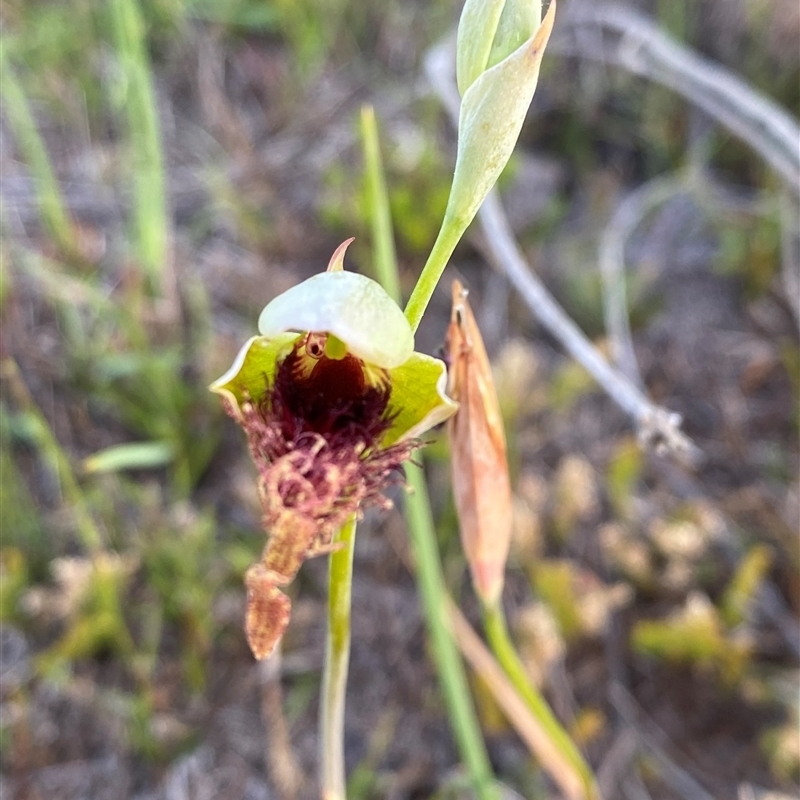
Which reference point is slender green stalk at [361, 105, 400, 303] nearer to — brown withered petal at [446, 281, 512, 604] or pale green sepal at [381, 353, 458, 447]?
brown withered petal at [446, 281, 512, 604]

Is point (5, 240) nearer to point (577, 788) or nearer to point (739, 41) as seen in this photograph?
point (577, 788)

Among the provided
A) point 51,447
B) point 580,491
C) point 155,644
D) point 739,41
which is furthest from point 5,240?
point 739,41

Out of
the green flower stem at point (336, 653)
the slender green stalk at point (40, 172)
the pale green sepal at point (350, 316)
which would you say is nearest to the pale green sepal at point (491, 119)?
the pale green sepal at point (350, 316)

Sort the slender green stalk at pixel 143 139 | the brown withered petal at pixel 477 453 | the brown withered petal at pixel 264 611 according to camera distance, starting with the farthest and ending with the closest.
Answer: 1. the slender green stalk at pixel 143 139
2. the brown withered petal at pixel 477 453
3. the brown withered petal at pixel 264 611

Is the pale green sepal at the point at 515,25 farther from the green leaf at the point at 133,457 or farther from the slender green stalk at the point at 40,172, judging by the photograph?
the slender green stalk at the point at 40,172

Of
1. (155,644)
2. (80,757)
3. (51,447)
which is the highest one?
(51,447)

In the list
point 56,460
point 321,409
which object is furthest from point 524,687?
point 56,460

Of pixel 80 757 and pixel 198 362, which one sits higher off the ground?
pixel 198 362

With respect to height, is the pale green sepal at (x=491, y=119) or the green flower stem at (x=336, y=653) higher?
the pale green sepal at (x=491, y=119)
